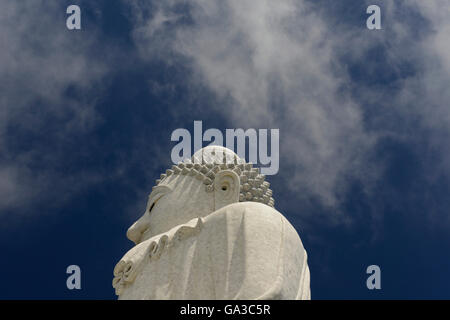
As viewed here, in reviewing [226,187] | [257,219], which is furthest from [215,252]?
[226,187]

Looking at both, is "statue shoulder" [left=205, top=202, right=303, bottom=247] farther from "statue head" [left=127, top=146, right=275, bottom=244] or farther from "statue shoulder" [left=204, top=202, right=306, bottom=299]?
"statue head" [left=127, top=146, right=275, bottom=244]

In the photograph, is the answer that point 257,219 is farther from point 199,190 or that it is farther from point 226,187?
point 199,190

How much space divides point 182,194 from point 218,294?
2.54 metres

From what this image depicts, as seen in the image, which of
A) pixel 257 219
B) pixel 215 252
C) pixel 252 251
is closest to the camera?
pixel 252 251

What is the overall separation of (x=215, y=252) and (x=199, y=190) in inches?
72.4

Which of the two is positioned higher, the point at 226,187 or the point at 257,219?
the point at 226,187

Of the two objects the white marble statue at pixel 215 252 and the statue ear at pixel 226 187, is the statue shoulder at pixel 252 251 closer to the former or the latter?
the white marble statue at pixel 215 252

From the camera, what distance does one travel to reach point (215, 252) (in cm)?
1029

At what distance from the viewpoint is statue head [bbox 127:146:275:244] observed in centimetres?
1180

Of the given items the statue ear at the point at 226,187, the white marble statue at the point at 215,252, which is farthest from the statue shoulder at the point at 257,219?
the statue ear at the point at 226,187

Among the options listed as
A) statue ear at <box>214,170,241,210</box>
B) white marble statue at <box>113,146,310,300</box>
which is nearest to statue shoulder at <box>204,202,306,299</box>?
white marble statue at <box>113,146,310,300</box>

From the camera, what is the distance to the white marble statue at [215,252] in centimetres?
979
